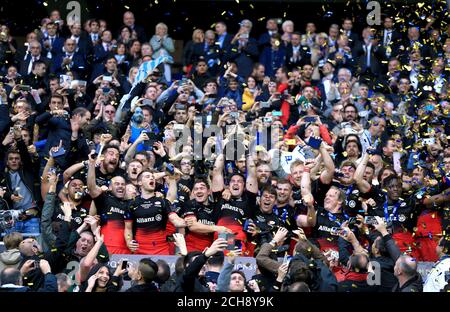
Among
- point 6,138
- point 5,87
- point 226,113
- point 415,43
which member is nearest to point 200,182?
point 226,113

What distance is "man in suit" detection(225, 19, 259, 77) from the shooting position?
1798cm

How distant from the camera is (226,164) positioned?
46.5 ft

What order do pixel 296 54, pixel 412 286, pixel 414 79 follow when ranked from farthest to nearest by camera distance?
pixel 296 54, pixel 414 79, pixel 412 286

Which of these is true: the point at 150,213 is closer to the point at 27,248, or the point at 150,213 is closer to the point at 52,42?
the point at 27,248

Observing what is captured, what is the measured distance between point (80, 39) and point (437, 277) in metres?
7.97

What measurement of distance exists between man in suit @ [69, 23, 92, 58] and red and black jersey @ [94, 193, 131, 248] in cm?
499

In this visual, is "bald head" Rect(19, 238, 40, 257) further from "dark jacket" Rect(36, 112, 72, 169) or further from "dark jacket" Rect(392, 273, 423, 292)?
"dark jacket" Rect(392, 273, 423, 292)

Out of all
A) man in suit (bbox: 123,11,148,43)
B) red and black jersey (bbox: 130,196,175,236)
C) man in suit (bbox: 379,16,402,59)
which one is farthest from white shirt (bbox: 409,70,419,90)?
red and black jersey (bbox: 130,196,175,236)

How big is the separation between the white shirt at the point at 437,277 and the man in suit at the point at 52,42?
7.68 meters

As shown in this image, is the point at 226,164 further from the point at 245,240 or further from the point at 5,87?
the point at 5,87

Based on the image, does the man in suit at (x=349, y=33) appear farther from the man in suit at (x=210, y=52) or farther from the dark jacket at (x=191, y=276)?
the dark jacket at (x=191, y=276)

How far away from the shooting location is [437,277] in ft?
39.6

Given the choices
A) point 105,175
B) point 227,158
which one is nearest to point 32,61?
point 105,175

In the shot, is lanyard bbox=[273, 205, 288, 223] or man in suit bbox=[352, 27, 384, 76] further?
man in suit bbox=[352, 27, 384, 76]
